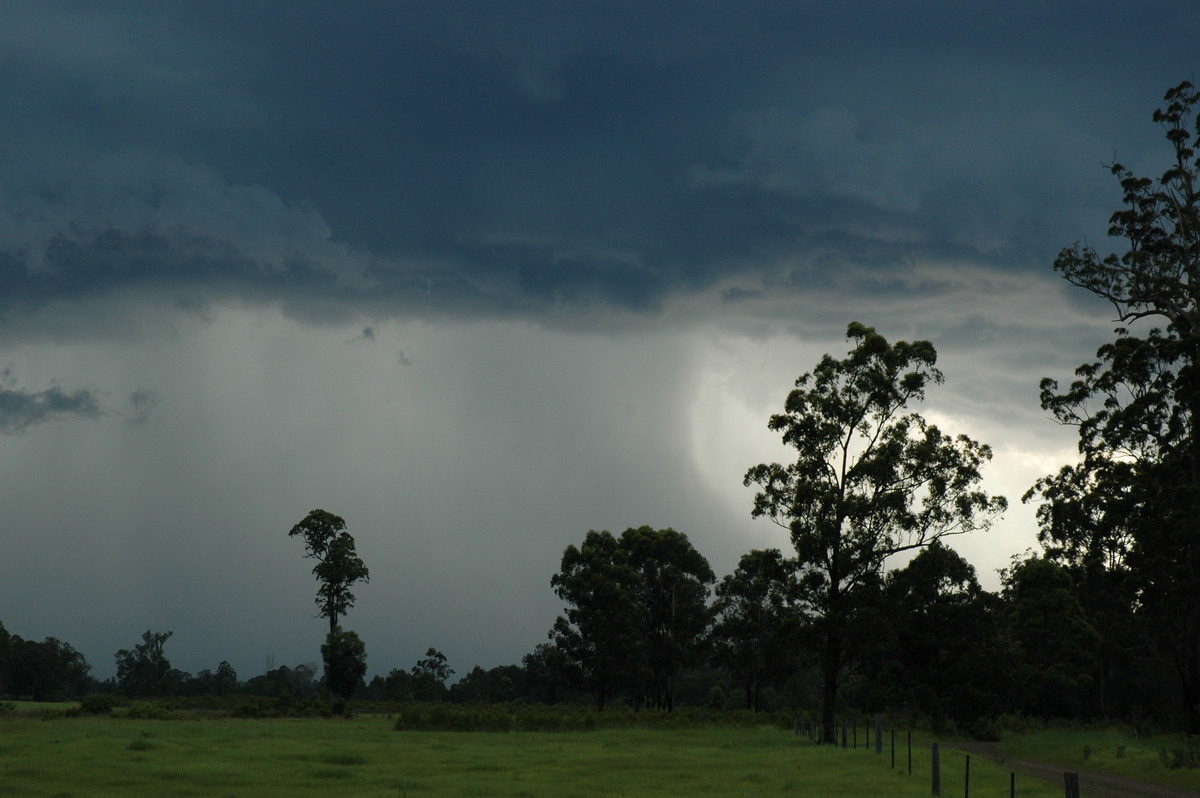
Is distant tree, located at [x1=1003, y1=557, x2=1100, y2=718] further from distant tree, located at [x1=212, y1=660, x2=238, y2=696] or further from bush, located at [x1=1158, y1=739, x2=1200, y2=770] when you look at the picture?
distant tree, located at [x1=212, y1=660, x2=238, y2=696]

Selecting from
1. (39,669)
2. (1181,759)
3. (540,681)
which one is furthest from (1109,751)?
(39,669)

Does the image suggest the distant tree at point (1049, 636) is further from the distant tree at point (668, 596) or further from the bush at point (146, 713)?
the bush at point (146, 713)

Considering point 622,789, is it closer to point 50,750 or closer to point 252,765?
point 252,765

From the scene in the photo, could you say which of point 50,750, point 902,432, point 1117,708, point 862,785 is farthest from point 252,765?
point 1117,708

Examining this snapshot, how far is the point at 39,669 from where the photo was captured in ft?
470

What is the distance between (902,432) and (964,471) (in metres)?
4.12

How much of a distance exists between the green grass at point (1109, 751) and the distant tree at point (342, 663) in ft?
187

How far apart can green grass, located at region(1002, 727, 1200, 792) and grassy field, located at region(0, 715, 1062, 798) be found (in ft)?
15.5

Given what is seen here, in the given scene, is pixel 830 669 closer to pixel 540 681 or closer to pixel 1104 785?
pixel 1104 785

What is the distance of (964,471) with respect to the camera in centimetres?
5422

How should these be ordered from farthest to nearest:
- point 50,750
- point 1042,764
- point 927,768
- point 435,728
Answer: point 435,728
point 1042,764
point 50,750
point 927,768

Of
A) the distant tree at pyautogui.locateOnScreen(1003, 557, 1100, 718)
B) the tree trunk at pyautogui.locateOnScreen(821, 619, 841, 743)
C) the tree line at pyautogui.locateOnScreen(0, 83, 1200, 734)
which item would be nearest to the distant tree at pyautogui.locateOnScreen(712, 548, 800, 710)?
the tree line at pyautogui.locateOnScreen(0, 83, 1200, 734)

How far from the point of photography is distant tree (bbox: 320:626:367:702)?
9075cm

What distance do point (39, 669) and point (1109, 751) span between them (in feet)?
484
